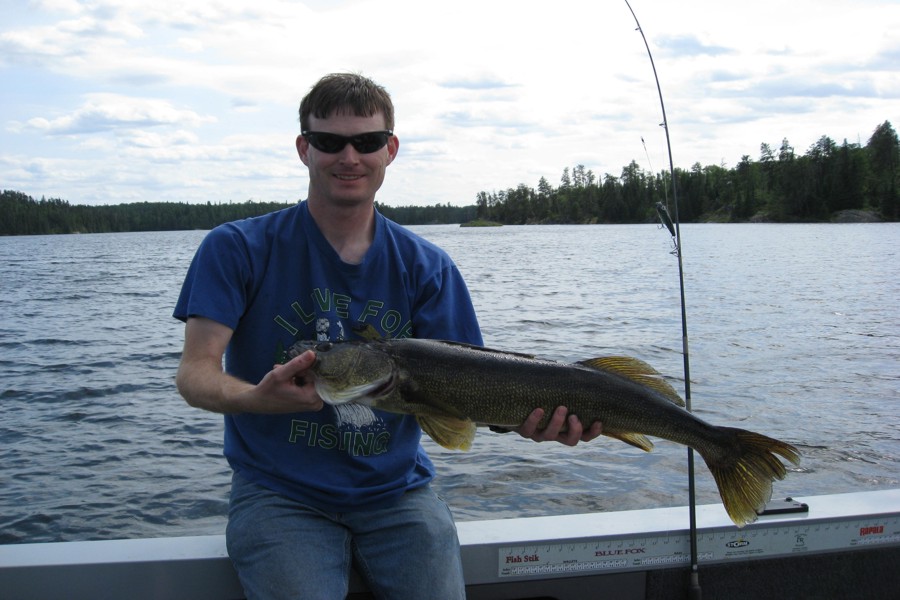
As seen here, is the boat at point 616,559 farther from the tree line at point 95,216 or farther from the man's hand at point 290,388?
the tree line at point 95,216

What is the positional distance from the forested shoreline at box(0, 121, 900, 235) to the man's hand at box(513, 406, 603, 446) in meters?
75.9

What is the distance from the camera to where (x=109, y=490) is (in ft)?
26.7

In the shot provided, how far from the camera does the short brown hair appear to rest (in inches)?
129

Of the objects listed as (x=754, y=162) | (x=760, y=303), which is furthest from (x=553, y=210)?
(x=760, y=303)

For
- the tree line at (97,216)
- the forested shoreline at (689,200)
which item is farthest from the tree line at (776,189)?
the tree line at (97,216)

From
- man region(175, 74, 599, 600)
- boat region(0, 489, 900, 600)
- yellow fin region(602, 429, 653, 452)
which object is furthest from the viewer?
yellow fin region(602, 429, 653, 452)

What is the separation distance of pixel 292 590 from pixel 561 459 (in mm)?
6301

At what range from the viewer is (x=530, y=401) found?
3.12 m

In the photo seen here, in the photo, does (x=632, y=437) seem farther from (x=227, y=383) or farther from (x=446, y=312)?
(x=227, y=383)

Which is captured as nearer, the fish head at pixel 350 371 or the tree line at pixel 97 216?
the fish head at pixel 350 371

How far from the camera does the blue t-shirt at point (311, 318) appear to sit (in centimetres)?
311

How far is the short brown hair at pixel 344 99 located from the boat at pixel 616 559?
6.15 feet

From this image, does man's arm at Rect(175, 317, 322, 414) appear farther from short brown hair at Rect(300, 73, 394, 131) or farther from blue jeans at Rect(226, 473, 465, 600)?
short brown hair at Rect(300, 73, 394, 131)

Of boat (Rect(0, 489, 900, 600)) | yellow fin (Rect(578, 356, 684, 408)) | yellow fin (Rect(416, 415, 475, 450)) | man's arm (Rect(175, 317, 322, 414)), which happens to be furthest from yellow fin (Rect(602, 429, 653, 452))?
man's arm (Rect(175, 317, 322, 414))
